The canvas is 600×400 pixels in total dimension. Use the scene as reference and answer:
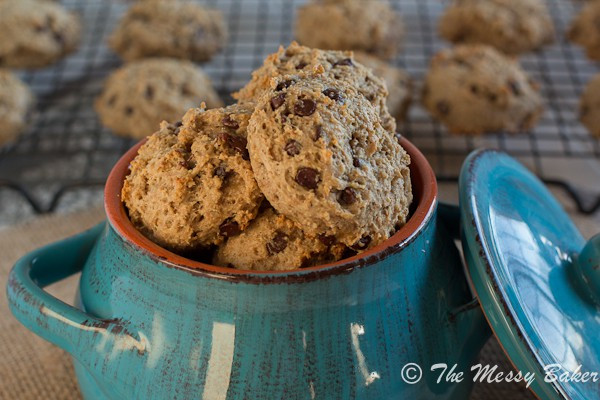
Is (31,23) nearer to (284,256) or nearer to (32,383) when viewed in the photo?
(32,383)

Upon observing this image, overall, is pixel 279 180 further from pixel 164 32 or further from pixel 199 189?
pixel 164 32

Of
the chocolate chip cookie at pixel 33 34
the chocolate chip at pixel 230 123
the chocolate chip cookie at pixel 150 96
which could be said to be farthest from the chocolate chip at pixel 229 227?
the chocolate chip cookie at pixel 33 34

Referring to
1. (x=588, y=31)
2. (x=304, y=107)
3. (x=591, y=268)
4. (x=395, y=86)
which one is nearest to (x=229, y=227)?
(x=304, y=107)

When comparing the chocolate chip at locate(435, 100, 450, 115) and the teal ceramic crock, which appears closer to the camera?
the teal ceramic crock

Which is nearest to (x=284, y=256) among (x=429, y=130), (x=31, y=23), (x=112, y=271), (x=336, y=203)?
(x=336, y=203)

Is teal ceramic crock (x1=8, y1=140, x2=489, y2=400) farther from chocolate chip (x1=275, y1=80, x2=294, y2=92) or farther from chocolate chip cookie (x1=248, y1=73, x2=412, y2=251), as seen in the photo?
chocolate chip (x1=275, y1=80, x2=294, y2=92)

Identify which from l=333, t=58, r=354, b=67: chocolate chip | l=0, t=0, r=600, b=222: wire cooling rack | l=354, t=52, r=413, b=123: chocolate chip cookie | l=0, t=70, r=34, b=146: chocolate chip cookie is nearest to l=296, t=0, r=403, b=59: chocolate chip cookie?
l=354, t=52, r=413, b=123: chocolate chip cookie
